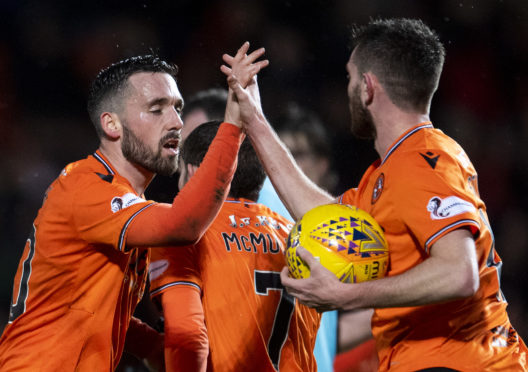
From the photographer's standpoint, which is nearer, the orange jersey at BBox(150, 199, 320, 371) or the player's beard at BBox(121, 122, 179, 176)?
the player's beard at BBox(121, 122, 179, 176)

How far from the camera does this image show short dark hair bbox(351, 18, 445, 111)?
246cm

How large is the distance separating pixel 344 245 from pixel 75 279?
120 centimetres

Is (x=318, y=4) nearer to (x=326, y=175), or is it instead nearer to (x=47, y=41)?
(x=326, y=175)

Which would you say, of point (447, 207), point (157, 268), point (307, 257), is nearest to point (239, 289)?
point (157, 268)

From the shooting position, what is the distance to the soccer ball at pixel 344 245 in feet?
6.72

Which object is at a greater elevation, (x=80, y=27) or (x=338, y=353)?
(x=80, y=27)

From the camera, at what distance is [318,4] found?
22.4 ft

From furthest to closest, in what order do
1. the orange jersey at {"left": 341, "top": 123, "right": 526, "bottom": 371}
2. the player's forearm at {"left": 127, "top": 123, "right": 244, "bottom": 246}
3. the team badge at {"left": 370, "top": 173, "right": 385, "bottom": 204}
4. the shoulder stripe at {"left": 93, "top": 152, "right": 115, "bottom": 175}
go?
the shoulder stripe at {"left": 93, "top": 152, "right": 115, "bottom": 175}
the player's forearm at {"left": 127, "top": 123, "right": 244, "bottom": 246}
the team badge at {"left": 370, "top": 173, "right": 385, "bottom": 204}
the orange jersey at {"left": 341, "top": 123, "right": 526, "bottom": 371}

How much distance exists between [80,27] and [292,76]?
229 centimetres

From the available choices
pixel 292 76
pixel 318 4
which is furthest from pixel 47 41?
pixel 318 4

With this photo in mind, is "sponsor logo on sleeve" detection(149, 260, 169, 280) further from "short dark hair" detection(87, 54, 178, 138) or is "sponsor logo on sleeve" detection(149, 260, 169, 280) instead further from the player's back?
"short dark hair" detection(87, 54, 178, 138)

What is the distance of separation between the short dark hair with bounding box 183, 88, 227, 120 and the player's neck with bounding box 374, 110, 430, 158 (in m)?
2.46

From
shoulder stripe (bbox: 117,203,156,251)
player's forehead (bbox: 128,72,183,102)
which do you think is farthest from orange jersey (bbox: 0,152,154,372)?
player's forehead (bbox: 128,72,183,102)

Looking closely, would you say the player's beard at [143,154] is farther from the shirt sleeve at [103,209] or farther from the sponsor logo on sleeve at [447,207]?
the sponsor logo on sleeve at [447,207]
